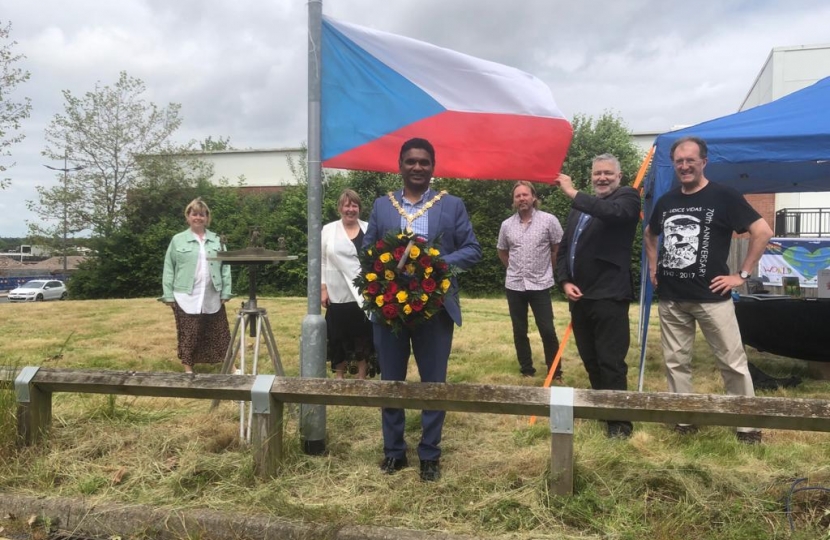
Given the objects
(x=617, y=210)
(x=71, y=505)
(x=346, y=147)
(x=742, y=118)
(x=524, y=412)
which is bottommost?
(x=71, y=505)

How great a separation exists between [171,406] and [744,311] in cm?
531

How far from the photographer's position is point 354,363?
5.23 metres

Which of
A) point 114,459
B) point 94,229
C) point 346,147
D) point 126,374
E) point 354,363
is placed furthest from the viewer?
point 94,229

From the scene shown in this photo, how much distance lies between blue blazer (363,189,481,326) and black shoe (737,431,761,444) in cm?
208

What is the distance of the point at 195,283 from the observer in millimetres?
5426

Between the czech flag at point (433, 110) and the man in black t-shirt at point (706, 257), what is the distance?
0.86 meters

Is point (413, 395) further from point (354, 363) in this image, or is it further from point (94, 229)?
point (94, 229)

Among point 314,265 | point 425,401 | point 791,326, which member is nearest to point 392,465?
point 425,401

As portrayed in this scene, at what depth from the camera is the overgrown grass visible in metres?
2.72

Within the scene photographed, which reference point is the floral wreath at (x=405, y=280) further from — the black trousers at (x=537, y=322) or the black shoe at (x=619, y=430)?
the black trousers at (x=537, y=322)

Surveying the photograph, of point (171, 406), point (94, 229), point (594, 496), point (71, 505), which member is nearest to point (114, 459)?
point (71, 505)

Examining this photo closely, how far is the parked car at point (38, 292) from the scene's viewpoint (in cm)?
→ 3322

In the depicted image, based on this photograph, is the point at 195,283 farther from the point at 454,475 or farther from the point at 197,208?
the point at 454,475

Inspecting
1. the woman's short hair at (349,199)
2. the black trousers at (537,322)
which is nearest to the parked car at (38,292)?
the woman's short hair at (349,199)
